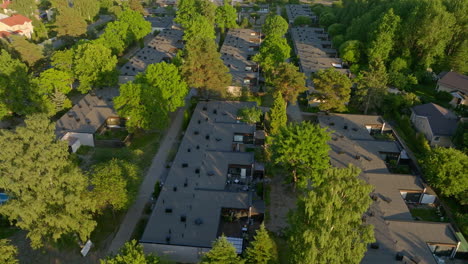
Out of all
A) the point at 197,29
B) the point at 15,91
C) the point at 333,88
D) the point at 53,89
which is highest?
the point at 197,29

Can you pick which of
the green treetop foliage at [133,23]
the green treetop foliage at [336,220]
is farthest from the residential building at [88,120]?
the green treetop foliage at [336,220]

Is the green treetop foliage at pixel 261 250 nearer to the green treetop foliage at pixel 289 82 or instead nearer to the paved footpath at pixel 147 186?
the paved footpath at pixel 147 186

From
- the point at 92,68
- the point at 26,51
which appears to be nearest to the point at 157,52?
the point at 92,68

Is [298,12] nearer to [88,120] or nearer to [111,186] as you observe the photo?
[88,120]

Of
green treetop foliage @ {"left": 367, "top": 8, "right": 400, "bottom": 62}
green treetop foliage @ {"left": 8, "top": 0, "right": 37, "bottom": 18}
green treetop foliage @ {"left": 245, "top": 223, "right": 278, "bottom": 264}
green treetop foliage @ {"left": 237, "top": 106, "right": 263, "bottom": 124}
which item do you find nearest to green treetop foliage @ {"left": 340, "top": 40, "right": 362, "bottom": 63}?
green treetop foliage @ {"left": 367, "top": 8, "right": 400, "bottom": 62}

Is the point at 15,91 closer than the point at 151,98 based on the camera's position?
No

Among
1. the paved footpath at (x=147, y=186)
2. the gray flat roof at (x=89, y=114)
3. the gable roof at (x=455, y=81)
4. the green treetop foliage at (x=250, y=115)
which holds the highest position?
the gable roof at (x=455, y=81)

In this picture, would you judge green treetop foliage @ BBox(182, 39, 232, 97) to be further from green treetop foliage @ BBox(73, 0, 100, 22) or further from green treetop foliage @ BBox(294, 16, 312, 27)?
green treetop foliage @ BBox(73, 0, 100, 22)
